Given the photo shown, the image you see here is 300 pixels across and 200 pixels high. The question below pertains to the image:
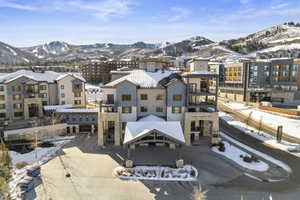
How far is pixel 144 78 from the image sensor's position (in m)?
36.7

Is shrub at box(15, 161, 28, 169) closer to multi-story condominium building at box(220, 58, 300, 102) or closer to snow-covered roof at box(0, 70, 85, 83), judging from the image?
snow-covered roof at box(0, 70, 85, 83)

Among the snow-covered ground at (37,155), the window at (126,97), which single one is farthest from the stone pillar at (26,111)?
the window at (126,97)

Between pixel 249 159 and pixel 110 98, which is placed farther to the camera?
pixel 110 98

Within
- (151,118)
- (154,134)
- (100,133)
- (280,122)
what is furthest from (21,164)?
(280,122)

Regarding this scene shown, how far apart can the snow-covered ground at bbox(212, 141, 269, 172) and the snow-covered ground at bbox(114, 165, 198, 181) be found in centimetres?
685

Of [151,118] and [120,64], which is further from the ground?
[120,64]

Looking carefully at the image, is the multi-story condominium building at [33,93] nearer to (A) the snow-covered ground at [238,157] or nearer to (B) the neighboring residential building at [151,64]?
(B) the neighboring residential building at [151,64]

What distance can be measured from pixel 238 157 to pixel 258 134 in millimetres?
12491

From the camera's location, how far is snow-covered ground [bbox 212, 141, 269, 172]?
84.1 ft

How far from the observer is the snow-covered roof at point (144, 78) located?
113 ft

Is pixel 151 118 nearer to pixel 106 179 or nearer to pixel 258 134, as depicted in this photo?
pixel 106 179

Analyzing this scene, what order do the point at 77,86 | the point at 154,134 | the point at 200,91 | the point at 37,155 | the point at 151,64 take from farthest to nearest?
the point at 77,86 < the point at 151,64 < the point at 200,91 < the point at 37,155 < the point at 154,134

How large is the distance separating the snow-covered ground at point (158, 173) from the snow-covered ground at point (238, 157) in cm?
685

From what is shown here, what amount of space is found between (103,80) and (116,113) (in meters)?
91.8
